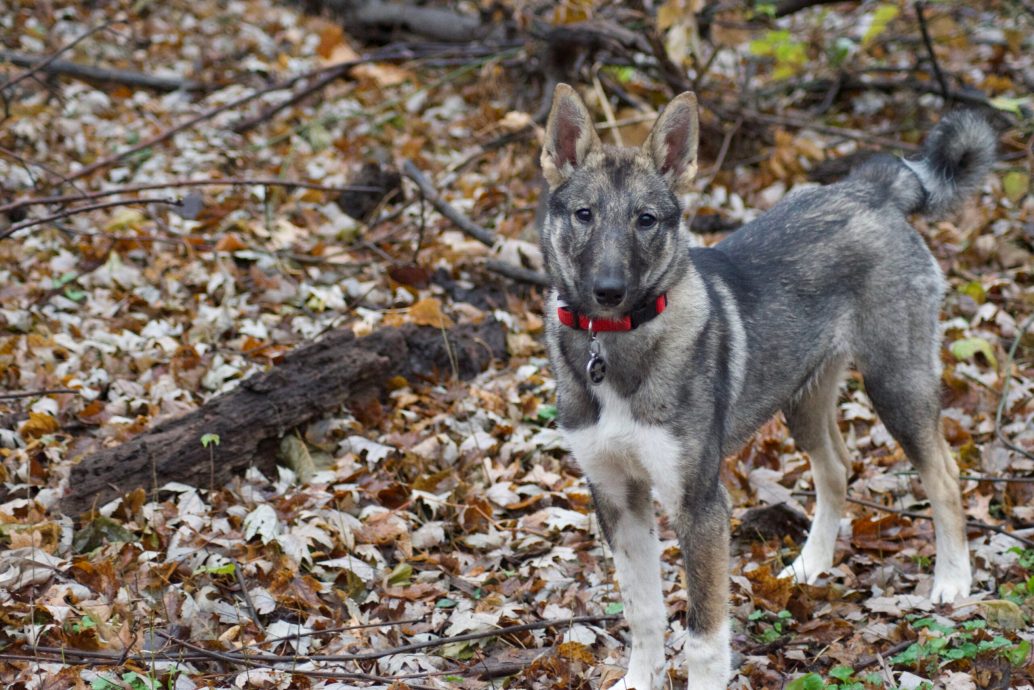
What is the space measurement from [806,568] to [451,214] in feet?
13.1

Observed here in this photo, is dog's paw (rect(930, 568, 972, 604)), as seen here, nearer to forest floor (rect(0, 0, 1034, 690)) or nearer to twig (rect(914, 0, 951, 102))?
forest floor (rect(0, 0, 1034, 690))

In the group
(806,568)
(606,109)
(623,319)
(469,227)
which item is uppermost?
(623,319)

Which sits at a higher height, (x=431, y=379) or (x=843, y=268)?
(x=843, y=268)

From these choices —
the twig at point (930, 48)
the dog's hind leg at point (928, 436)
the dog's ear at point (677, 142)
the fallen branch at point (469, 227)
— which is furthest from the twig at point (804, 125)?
the dog's ear at point (677, 142)

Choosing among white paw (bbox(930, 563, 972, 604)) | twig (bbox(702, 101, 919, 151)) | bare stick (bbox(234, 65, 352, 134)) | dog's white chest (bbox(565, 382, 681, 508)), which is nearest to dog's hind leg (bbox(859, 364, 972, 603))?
white paw (bbox(930, 563, 972, 604))

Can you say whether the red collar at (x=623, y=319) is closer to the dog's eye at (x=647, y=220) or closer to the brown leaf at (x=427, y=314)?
the dog's eye at (x=647, y=220)

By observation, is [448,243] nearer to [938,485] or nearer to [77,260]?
[77,260]

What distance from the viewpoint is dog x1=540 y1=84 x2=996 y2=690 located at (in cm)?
384

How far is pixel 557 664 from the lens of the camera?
4.16 metres

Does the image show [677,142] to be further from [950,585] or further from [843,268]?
[950,585]

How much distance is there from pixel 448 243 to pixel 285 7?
23.6 feet

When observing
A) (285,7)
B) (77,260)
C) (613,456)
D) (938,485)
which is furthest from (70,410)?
(285,7)

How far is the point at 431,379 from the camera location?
641 cm

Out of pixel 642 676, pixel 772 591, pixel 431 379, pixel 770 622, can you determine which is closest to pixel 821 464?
pixel 772 591
